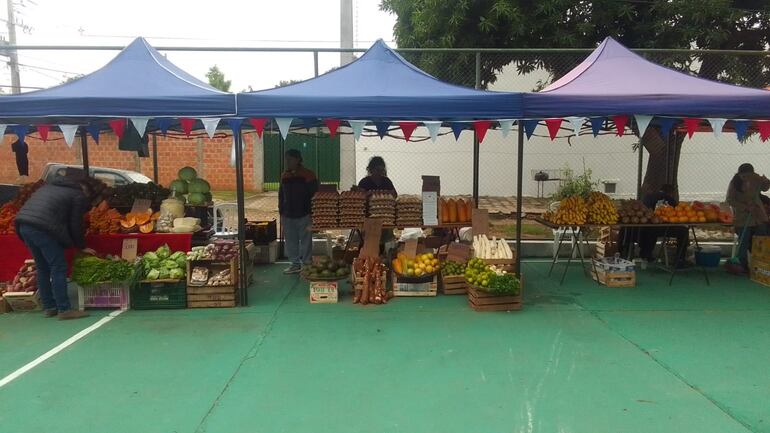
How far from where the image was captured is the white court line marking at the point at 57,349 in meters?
4.41

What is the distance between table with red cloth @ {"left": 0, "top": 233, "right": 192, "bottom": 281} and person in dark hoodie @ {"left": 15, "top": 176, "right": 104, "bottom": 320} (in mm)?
612

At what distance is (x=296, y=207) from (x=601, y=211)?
13.8 ft

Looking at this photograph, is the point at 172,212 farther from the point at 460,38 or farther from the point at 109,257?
the point at 460,38

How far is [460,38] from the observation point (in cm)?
956

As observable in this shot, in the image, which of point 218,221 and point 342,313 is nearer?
point 342,313

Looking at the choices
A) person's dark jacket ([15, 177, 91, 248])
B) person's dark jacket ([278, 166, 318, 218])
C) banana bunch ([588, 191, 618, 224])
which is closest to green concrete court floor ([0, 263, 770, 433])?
person's dark jacket ([15, 177, 91, 248])

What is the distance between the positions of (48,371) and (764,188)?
9151 mm

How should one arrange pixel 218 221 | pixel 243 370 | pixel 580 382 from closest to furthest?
pixel 580 382 → pixel 243 370 → pixel 218 221

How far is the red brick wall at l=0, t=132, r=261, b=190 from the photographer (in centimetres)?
1673

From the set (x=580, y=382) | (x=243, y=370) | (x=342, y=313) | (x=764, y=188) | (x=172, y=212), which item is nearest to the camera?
(x=580, y=382)

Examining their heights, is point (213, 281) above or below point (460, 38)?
below

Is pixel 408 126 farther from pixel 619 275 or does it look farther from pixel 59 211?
pixel 59 211

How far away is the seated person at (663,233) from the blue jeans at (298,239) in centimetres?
508

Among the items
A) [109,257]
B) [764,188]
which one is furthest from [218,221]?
[764,188]
